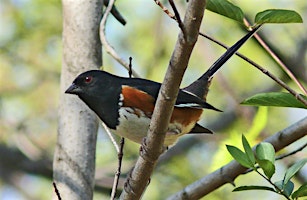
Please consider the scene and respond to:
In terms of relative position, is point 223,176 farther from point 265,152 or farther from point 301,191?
point 301,191

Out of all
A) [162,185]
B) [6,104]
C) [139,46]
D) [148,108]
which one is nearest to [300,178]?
[148,108]

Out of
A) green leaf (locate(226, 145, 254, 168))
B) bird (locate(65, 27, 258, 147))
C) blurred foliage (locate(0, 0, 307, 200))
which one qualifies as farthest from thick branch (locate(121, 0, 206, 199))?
blurred foliage (locate(0, 0, 307, 200))

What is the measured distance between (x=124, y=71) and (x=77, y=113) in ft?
9.43

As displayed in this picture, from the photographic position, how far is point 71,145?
278 cm

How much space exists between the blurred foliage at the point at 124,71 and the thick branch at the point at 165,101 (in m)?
2.78

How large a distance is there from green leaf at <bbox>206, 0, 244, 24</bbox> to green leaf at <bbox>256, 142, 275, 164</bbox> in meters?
0.39

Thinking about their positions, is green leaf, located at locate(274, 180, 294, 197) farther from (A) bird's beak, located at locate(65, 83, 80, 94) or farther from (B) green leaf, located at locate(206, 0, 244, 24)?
(A) bird's beak, located at locate(65, 83, 80, 94)

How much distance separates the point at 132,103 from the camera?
2.72m

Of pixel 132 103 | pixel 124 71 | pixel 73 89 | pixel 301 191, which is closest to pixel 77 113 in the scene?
pixel 73 89

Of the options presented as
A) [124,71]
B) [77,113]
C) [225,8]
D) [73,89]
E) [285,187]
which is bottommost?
[124,71]

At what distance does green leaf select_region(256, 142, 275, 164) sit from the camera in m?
1.95

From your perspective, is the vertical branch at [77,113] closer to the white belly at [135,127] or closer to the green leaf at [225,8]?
the white belly at [135,127]

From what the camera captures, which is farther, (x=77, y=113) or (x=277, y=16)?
(x=77, y=113)

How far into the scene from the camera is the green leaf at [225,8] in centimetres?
200
